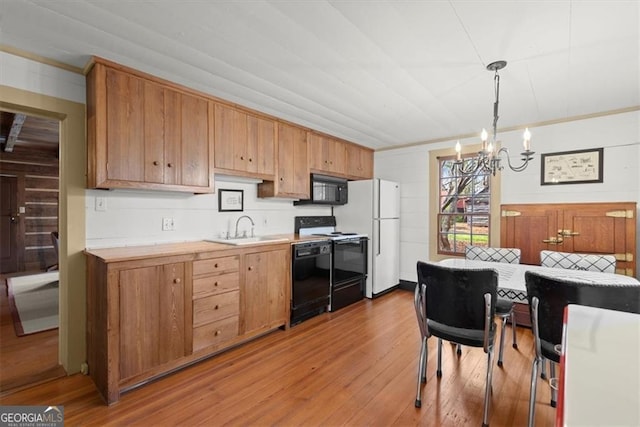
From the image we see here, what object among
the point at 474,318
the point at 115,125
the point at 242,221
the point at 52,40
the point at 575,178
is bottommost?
the point at 474,318

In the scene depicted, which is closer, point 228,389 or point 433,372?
point 228,389

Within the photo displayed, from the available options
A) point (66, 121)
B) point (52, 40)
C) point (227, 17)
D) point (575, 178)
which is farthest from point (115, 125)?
point (575, 178)

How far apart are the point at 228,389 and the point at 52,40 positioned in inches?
105

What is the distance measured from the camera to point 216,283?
2.57m

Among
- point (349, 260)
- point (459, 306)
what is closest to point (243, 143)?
point (349, 260)

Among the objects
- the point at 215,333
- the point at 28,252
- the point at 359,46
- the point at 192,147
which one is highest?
the point at 359,46

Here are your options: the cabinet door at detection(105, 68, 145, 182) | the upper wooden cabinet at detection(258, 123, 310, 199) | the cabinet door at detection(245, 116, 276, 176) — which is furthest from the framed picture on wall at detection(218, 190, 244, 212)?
the cabinet door at detection(105, 68, 145, 182)

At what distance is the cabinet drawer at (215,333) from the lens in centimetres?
245

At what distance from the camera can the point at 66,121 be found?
229cm

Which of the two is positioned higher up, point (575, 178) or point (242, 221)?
point (575, 178)

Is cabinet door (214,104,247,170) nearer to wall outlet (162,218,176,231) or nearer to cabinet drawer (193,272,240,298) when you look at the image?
wall outlet (162,218,176,231)

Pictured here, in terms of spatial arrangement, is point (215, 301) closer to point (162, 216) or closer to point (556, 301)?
point (162, 216)

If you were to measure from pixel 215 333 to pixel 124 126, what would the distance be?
184 centimetres

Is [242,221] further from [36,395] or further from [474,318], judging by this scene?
[474,318]
